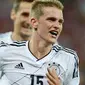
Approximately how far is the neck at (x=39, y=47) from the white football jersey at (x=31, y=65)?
3 centimetres

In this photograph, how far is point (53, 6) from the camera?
322cm

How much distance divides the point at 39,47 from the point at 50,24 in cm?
23

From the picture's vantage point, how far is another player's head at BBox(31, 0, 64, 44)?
122 inches

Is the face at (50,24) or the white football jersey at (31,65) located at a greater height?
the face at (50,24)

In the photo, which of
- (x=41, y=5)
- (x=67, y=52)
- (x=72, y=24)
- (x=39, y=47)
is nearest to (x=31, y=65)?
(x=39, y=47)

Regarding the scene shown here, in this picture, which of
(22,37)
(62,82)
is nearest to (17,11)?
(22,37)

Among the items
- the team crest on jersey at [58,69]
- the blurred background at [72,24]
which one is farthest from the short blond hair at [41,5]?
the blurred background at [72,24]

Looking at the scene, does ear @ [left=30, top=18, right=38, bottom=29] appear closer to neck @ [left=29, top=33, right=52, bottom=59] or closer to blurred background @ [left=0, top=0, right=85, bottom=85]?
neck @ [left=29, top=33, right=52, bottom=59]

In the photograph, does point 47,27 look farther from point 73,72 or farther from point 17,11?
point 17,11

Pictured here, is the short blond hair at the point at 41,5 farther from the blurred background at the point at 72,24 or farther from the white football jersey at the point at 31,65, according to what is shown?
the blurred background at the point at 72,24

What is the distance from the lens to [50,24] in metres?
3.14

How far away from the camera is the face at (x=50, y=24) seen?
10.1ft

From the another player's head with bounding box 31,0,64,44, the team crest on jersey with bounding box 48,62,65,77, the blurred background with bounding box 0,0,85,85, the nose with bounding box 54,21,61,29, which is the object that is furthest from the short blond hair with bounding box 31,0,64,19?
the blurred background with bounding box 0,0,85,85

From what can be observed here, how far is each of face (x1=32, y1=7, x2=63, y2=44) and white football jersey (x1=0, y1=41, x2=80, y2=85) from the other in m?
0.19
